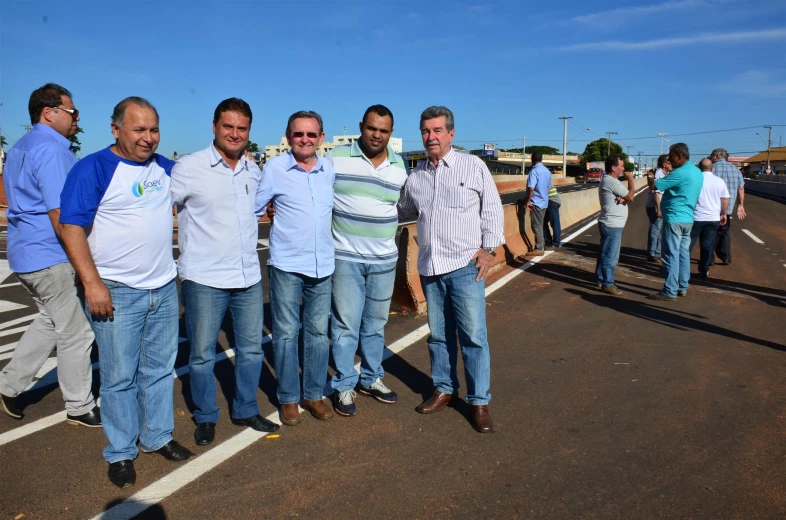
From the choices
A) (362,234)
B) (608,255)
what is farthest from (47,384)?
(608,255)

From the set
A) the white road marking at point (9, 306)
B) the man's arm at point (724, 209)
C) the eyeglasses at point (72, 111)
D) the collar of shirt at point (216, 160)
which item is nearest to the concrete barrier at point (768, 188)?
the man's arm at point (724, 209)

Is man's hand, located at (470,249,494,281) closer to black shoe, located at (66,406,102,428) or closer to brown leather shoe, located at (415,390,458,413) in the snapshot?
brown leather shoe, located at (415,390,458,413)

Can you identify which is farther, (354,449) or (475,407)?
(475,407)

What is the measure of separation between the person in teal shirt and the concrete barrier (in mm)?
33966

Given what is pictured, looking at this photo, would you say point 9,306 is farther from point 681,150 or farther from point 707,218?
point 707,218

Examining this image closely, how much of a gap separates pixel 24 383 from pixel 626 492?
4.01 m

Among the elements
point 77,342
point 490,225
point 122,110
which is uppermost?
point 122,110

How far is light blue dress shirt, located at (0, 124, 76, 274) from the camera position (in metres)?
3.73

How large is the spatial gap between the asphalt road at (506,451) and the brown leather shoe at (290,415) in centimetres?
6

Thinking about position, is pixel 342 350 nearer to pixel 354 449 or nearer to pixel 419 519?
pixel 354 449

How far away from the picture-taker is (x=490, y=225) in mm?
4254

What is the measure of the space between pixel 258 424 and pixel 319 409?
0.45 m

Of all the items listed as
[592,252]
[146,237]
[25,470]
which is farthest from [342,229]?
[592,252]

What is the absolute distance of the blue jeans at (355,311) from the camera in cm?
432
